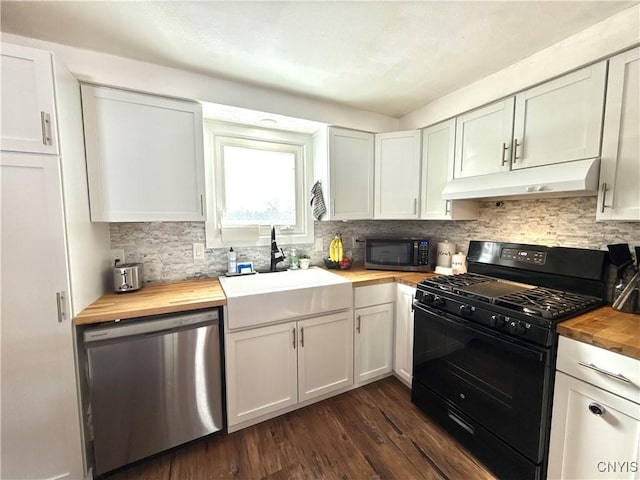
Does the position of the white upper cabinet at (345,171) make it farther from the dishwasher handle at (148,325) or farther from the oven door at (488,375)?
the dishwasher handle at (148,325)

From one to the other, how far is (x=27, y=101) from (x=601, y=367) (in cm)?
274

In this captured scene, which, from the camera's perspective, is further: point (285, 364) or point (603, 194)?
point (285, 364)

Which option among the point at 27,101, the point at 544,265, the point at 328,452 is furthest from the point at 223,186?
the point at 544,265

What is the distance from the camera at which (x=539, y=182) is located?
1.46 metres

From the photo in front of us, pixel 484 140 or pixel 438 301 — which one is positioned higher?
pixel 484 140

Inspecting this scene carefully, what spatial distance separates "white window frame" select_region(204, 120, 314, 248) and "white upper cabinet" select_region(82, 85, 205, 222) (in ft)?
1.23

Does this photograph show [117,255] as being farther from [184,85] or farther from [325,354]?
[325,354]

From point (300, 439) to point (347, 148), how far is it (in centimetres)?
221

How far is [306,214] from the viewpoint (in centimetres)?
249

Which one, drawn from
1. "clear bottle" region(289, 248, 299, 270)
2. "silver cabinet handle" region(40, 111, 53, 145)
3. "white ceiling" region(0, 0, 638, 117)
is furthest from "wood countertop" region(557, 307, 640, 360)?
"silver cabinet handle" region(40, 111, 53, 145)

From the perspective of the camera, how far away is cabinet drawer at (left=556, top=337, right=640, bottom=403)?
99 centimetres

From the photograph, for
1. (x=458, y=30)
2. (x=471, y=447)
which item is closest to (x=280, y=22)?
(x=458, y=30)

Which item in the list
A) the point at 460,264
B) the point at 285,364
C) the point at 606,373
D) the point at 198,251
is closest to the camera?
the point at 606,373

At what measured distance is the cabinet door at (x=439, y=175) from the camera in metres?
2.05
